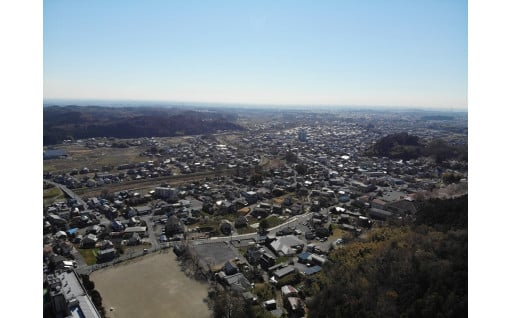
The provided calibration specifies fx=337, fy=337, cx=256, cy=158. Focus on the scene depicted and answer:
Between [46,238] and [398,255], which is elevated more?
[398,255]

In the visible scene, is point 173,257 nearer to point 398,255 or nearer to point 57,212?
point 398,255

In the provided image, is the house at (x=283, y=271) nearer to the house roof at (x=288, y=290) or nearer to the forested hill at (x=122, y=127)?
the house roof at (x=288, y=290)

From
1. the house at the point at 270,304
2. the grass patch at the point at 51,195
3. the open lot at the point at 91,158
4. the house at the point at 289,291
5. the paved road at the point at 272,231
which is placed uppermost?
the open lot at the point at 91,158

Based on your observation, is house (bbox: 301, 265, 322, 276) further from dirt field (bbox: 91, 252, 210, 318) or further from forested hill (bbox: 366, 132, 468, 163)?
forested hill (bbox: 366, 132, 468, 163)

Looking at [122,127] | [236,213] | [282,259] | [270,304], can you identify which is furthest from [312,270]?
[122,127]

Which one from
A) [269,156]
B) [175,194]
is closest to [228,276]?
[175,194]

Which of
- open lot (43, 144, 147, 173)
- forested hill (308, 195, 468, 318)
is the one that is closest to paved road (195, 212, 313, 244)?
forested hill (308, 195, 468, 318)

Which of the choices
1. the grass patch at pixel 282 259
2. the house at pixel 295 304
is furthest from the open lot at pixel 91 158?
the house at pixel 295 304
